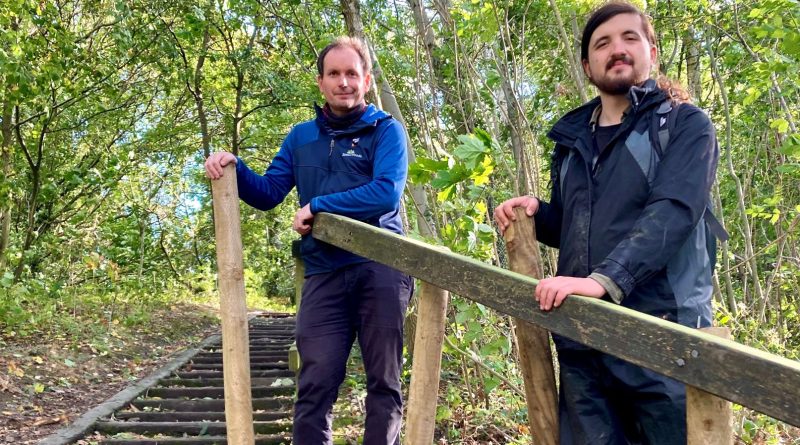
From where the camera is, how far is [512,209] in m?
2.06

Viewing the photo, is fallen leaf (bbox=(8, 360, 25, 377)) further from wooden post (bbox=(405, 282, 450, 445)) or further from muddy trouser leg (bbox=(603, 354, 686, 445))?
muddy trouser leg (bbox=(603, 354, 686, 445))

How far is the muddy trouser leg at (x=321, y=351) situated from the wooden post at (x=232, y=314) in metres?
0.19

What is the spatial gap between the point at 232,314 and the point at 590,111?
1.36 meters

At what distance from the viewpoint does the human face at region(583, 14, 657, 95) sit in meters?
1.81

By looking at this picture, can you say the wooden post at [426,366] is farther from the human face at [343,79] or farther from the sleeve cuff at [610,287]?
the human face at [343,79]

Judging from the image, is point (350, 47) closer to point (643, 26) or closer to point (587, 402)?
point (643, 26)

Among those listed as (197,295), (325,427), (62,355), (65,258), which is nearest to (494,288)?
(325,427)

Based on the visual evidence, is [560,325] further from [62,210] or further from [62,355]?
[62,210]

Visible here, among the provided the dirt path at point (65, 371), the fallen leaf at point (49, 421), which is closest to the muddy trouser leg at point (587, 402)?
the dirt path at point (65, 371)

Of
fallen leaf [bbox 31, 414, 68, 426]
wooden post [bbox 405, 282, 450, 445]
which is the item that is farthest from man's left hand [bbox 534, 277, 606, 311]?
fallen leaf [bbox 31, 414, 68, 426]

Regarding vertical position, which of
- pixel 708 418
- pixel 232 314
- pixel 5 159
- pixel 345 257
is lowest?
pixel 708 418

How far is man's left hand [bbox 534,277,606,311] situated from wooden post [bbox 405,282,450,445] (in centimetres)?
44

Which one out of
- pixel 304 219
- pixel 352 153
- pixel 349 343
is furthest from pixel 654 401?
pixel 352 153

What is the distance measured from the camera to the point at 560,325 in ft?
4.96
